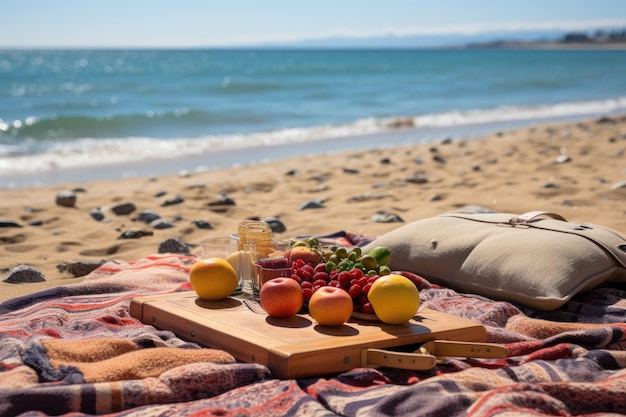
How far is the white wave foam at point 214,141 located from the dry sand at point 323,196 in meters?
2.48

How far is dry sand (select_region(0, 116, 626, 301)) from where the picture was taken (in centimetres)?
620

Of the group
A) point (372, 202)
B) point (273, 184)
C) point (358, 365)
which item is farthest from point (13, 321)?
point (273, 184)

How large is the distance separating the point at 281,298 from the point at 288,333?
0.20m

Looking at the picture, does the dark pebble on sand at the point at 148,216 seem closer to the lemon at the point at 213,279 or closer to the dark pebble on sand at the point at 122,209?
the dark pebble on sand at the point at 122,209

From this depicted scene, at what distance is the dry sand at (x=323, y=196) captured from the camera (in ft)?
20.3

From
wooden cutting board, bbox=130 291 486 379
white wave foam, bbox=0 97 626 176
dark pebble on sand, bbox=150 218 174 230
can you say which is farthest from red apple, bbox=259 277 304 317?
white wave foam, bbox=0 97 626 176

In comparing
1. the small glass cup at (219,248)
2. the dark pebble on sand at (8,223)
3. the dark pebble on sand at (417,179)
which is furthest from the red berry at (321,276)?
the dark pebble on sand at (417,179)

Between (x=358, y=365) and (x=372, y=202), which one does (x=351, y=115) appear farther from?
(x=358, y=365)

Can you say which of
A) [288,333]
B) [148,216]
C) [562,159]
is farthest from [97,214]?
[562,159]

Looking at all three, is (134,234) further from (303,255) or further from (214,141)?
(214,141)

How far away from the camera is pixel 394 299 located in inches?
126

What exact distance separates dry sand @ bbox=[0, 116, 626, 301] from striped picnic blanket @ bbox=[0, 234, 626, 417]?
5.49 feet

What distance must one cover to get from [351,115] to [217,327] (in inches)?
670

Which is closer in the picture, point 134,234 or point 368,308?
point 368,308
